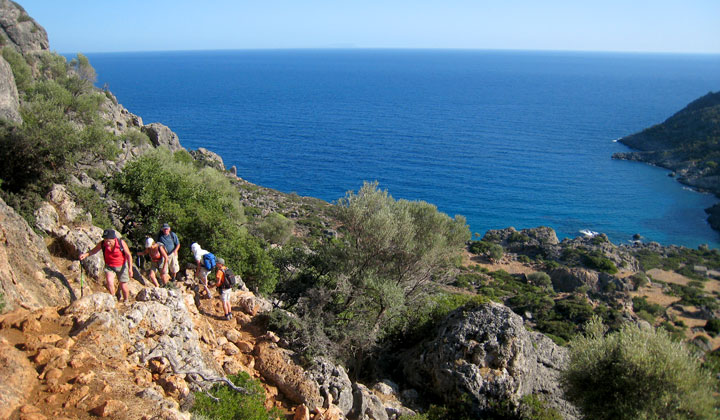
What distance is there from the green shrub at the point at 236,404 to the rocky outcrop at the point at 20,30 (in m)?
57.6

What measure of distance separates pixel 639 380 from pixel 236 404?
967cm

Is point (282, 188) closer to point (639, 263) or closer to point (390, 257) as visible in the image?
point (639, 263)

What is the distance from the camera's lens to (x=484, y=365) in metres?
13.1

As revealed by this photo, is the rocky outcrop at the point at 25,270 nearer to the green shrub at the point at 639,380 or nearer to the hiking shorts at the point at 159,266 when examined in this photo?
the hiking shorts at the point at 159,266

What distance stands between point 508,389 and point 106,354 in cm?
1046

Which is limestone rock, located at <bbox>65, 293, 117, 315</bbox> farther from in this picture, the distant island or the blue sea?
the distant island

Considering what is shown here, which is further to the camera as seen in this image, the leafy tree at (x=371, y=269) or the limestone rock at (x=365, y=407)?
the leafy tree at (x=371, y=269)

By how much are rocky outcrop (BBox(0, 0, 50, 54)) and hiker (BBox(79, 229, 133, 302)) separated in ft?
176

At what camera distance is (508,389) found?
41.7 feet

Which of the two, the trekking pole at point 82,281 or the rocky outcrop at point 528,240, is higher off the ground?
the trekking pole at point 82,281

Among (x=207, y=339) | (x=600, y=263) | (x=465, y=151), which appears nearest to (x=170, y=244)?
(x=207, y=339)

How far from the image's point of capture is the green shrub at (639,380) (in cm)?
1034

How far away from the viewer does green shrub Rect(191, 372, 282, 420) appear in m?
7.98

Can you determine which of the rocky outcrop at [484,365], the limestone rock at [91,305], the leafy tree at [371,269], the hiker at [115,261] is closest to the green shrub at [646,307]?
the leafy tree at [371,269]
